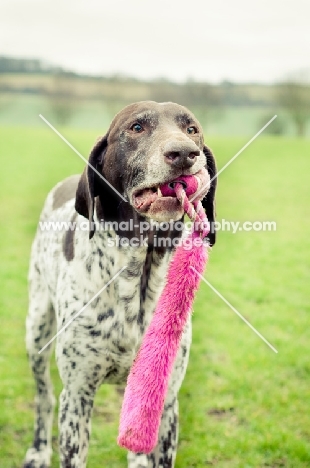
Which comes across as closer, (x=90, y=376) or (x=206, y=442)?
(x=90, y=376)

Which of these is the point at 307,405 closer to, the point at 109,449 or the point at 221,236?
the point at 109,449

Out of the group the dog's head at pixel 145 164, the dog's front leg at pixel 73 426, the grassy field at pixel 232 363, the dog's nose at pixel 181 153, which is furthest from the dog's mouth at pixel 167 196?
the dog's front leg at pixel 73 426

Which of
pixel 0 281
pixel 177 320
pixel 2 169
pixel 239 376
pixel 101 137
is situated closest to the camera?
pixel 177 320

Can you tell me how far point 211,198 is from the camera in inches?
138

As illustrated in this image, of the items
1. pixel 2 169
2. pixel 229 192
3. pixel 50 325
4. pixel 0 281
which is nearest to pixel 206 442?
pixel 50 325

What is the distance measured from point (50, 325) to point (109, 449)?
97 centimetres

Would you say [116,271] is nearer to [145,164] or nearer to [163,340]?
[163,340]

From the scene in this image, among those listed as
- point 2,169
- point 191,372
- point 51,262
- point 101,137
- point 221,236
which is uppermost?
point 101,137

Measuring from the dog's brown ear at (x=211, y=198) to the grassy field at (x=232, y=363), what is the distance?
408 mm

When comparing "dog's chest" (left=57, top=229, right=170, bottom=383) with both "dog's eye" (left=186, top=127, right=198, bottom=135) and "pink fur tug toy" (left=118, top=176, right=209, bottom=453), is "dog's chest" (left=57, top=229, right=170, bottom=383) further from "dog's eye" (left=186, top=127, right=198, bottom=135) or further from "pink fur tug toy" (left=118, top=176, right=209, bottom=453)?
"dog's eye" (left=186, top=127, right=198, bottom=135)

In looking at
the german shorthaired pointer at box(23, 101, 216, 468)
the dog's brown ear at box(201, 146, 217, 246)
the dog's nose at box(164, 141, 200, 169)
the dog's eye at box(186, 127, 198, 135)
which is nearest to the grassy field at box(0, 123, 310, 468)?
the dog's brown ear at box(201, 146, 217, 246)

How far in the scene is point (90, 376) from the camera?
3572 mm

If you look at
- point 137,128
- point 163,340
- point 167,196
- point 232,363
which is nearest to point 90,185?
point 137,128

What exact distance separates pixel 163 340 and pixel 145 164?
850 mm
